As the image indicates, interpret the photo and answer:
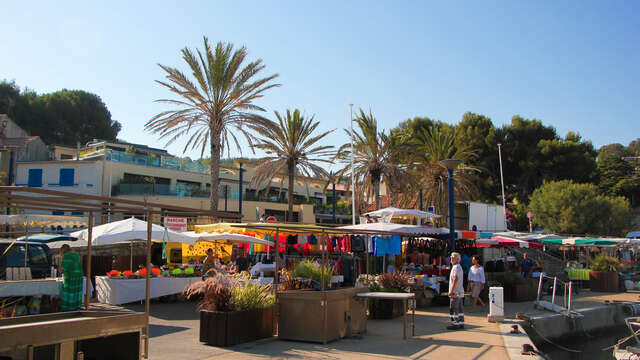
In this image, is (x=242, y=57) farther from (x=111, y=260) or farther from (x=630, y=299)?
(x=630, y=299)

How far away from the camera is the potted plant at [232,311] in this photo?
934cm

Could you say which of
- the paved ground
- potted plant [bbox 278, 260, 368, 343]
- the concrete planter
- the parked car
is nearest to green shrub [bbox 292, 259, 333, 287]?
potted plant [bbox 278, 260, 368, 343]

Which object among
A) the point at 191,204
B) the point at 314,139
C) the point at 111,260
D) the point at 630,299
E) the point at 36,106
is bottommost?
the point at 630,299

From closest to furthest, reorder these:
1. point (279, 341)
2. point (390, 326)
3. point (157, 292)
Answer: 1. point (279, 341)
2. point (390, 326)
3. point (157, 292)

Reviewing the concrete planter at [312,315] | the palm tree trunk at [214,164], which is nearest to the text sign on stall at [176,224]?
the palm tree trunk at [214,164]

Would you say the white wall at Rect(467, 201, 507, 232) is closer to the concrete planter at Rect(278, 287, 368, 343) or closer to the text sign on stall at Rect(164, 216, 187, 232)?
the text sign on stall at Rect(164, 216, 187, 232)

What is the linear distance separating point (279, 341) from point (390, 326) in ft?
11.4

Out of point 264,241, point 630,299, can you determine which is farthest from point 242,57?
point 630,299

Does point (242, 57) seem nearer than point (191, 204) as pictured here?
Yes

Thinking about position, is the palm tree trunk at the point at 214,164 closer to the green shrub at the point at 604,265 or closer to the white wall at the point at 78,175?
the white wall at the point at 78,175

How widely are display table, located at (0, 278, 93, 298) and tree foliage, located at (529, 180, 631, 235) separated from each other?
42607 mm

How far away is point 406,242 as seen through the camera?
2214 cm

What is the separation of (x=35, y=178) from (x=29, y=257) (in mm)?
27216

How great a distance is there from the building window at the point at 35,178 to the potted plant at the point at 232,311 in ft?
116
